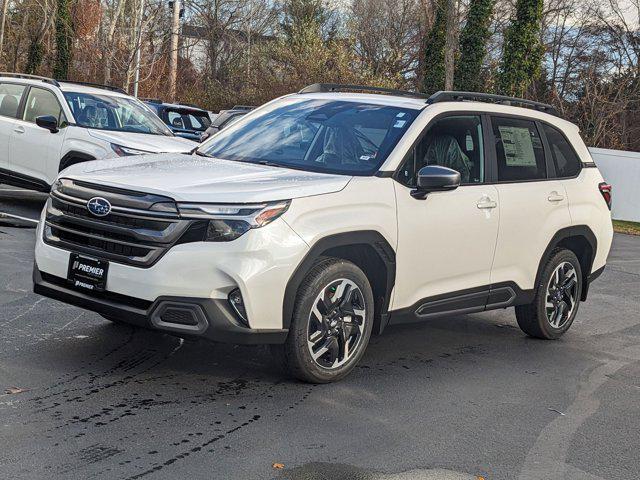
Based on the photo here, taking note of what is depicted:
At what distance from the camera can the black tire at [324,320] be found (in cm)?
557

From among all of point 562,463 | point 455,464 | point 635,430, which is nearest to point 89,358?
point 455,464

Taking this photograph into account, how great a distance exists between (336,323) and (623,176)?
2186 centimetres

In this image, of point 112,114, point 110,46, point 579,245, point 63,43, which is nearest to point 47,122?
point 112,114

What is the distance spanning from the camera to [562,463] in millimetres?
4844

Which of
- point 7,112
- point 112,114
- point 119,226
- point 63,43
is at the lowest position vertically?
point 119,226

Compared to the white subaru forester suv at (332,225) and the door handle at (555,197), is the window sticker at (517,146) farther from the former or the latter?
the door handle at (555,197)

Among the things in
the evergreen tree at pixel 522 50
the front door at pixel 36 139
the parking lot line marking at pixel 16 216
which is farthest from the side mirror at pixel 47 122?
the evergreen tree at pixel 522 50

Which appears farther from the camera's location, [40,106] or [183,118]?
[183,118]

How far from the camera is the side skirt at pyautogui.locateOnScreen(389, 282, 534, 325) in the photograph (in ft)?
20.9

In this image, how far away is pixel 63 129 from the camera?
41.5 feet

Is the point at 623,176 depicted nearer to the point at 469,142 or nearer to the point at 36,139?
the point at 36,139

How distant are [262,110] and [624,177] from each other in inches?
813

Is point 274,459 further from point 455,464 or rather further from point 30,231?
point 30,231

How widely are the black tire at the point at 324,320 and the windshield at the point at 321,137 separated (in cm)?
71
